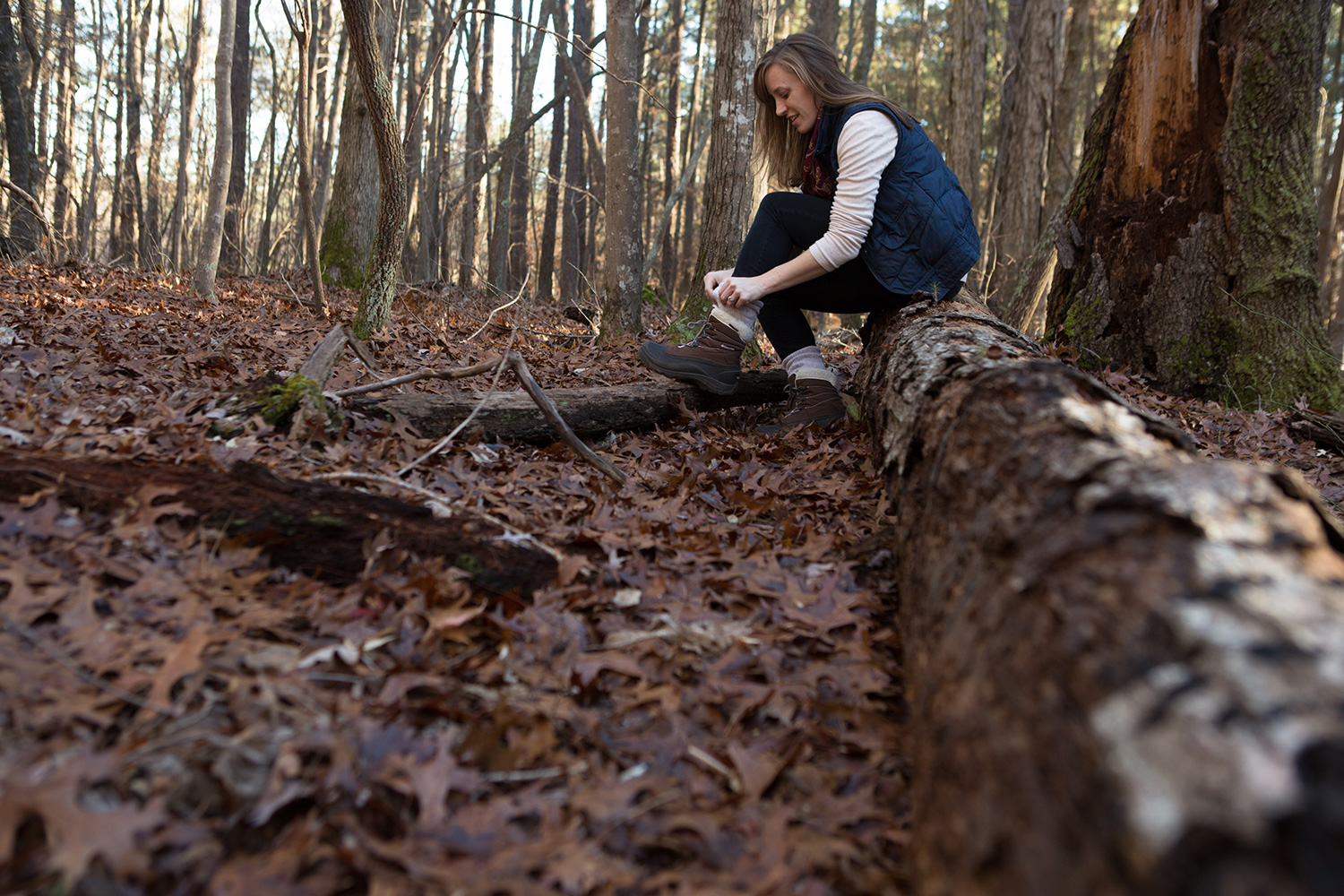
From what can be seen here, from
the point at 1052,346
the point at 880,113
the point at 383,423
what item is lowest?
the point at 383,423

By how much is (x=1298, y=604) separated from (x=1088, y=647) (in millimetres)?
233

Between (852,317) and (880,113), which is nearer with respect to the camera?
(880,113)

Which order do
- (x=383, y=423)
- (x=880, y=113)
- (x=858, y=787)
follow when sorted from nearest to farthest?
(x=858, y=787), (x=383, y=423), (x=880, y=113)

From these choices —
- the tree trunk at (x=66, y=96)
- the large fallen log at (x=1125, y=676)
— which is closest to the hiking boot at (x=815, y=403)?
the large fallen log at (x=1125, y=676)

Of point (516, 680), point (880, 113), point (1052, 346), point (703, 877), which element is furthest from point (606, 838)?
point (1052, 346)

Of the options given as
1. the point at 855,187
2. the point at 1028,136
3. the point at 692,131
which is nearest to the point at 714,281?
the point at 855,187

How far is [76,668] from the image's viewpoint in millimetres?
1398

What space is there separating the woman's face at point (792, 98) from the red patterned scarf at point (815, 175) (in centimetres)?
6

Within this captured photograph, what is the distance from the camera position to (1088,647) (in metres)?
0.95

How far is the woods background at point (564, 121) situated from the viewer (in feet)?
18.7

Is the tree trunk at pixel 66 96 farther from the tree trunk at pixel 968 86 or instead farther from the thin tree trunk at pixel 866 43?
the tree trunk at pixel 968 86

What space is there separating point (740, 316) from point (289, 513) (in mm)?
2262

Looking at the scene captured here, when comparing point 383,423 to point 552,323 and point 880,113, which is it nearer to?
point 880,113

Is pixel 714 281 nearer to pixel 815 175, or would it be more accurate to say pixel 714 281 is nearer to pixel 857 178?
pixel 815 175
